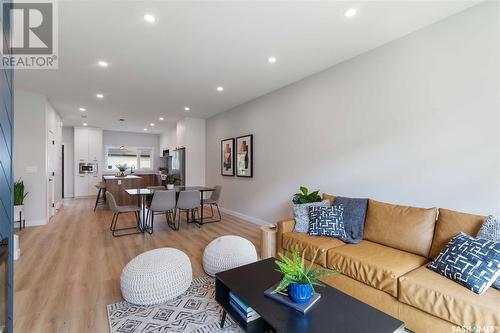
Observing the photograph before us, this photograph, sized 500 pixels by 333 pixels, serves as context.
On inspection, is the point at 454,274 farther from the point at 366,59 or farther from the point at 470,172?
the point at 366,59

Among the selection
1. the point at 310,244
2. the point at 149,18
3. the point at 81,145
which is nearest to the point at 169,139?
the point at 81,145

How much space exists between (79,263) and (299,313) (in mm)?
3033

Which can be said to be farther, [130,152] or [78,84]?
[130,152]

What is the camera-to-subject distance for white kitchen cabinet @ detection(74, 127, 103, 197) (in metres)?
8.80

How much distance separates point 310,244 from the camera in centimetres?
254

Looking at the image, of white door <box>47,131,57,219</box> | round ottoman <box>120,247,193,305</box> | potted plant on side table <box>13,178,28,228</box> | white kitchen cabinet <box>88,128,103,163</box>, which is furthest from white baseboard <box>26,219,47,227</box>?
white kitchen cabinet <box>88,128,103,163</box>

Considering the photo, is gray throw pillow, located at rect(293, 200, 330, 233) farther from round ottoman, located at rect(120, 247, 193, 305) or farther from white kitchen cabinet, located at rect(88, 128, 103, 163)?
white kitchen cabinet, located at rect(88, 128, 103, 163)

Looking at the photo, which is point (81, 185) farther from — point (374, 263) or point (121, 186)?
point (374, 263)

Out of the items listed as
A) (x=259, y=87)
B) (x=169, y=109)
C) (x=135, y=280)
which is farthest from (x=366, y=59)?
(x=169, y=109)

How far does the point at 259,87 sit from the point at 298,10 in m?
2.19

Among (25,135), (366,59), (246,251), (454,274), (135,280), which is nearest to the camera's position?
(454,274)

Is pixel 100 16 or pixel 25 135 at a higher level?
pixel 100 16

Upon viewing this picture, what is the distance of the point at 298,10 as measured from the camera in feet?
7.47

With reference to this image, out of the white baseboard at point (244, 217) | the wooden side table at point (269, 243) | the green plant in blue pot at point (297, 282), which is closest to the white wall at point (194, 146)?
the white baseboard at point (244, 217)
